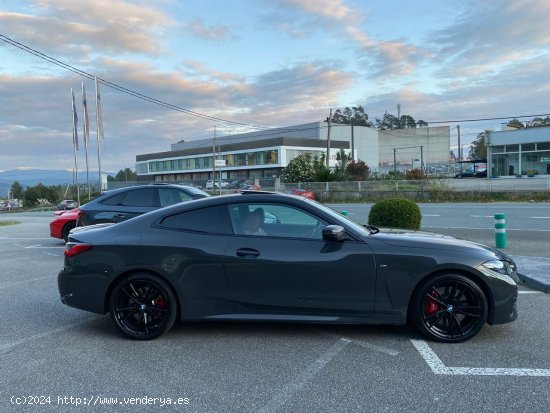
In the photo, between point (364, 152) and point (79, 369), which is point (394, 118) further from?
point (79, 369)

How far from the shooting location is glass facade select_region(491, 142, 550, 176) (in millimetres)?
48031

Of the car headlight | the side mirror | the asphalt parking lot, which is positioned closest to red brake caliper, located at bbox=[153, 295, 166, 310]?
the asphalt parking lot

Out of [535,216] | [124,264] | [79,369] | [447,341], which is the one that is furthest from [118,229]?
[535,216]

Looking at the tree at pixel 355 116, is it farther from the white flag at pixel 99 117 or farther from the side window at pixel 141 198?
the side window at pixel 141 198

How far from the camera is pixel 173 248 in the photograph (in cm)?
473

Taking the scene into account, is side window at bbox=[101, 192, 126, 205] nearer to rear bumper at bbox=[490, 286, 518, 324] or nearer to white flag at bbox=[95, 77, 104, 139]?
rear bumper at bbox=[490, 286, 518, 324]

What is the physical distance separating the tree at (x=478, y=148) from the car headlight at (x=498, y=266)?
10453cm

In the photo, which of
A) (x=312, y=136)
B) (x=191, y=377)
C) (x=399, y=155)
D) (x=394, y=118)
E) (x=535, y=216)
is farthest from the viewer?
(x=394, y=118)

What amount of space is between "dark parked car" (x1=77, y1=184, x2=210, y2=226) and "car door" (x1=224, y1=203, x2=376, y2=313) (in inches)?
205

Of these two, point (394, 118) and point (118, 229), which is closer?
point (118, 229)

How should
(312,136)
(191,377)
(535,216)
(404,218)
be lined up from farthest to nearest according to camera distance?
(312,136) < (535,216) < (404,218) < (191,377)

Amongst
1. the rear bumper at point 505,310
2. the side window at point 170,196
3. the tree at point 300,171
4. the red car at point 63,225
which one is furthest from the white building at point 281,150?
the rear bumper at point 505,310

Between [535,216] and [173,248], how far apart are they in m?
17.1

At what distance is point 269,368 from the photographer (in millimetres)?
4039
